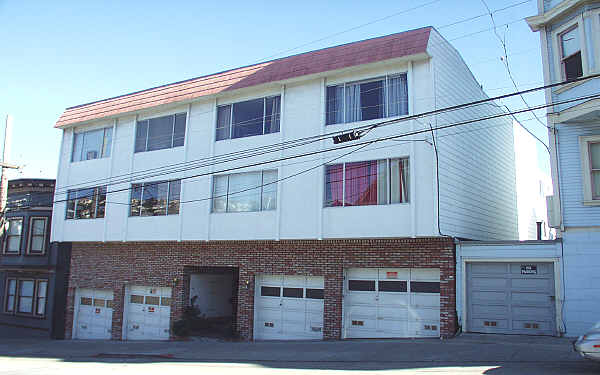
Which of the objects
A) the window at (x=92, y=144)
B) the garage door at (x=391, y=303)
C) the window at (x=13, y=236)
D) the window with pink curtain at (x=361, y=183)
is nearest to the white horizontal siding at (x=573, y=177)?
the garage door at (x=391, y=303)

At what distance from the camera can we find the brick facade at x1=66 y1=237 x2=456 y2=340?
50.5 feet

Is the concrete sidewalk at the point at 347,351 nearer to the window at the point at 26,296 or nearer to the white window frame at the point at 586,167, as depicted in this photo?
the white window frame at the point at 586,167

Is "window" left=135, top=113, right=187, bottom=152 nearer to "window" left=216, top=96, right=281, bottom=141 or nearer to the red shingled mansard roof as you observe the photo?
the red shingled mansard roof

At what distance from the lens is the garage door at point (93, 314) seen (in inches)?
890

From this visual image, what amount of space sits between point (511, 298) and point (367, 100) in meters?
7.35

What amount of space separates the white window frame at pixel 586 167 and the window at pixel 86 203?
18.3 meters

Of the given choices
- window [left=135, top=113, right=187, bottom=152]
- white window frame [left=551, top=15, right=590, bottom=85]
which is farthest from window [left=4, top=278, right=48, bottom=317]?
white window frame [left=551, top=15, right=590, bottom=85]

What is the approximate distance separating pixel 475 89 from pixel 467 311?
8.62 m

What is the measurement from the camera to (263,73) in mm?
18703

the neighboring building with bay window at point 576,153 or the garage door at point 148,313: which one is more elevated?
the neighboring building with bay window at point 576,153

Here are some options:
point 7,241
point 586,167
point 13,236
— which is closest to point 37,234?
point 13,236

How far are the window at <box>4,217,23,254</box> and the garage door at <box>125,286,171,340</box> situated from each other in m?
8.28

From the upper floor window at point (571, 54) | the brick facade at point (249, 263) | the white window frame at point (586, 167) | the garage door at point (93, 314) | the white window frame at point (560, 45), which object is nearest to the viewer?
the white window frame at point (560, 45)

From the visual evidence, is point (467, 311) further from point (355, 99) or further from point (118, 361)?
point (118, 361)
